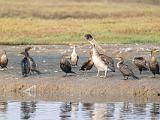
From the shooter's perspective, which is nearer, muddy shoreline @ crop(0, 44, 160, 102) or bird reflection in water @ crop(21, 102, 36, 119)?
bird reflection in water @ crop(21, 102, 36, 119)

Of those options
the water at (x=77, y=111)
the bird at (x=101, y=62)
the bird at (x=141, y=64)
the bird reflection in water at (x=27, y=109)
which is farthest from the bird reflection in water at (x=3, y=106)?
the bird at (x=141, y=64)

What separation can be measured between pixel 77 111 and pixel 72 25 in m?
24.8

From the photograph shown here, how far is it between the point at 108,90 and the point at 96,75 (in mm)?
2147

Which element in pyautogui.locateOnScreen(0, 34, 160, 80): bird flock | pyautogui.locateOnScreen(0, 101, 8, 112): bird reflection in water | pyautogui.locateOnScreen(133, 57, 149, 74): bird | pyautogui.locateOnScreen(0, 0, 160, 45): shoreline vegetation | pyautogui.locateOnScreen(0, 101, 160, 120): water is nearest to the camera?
pyautogui.locateOnScreen(0, 101, 160, 120): water

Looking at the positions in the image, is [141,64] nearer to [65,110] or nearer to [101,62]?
[101,62]

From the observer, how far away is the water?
49.6 feet

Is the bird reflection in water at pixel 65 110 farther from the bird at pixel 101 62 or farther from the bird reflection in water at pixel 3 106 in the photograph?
the bird at pixel 101 62

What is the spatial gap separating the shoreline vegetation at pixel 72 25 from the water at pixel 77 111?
15.8m

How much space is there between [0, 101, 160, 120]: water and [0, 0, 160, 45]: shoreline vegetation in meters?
15.8

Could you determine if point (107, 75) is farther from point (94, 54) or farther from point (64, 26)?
point (64, 26)

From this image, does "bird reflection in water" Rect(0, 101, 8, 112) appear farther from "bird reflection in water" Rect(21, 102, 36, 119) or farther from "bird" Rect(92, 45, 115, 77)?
"bird" Rect(92, 45, 115, 77)

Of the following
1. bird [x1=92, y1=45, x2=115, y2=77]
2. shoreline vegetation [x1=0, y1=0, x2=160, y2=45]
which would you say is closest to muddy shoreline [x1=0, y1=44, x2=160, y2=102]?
bird [x1=92, y1=45, x2=115, y2=77]

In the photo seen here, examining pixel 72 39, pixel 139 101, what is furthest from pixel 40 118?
pixel 72 39

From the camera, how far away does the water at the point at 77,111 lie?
49.6 ft
